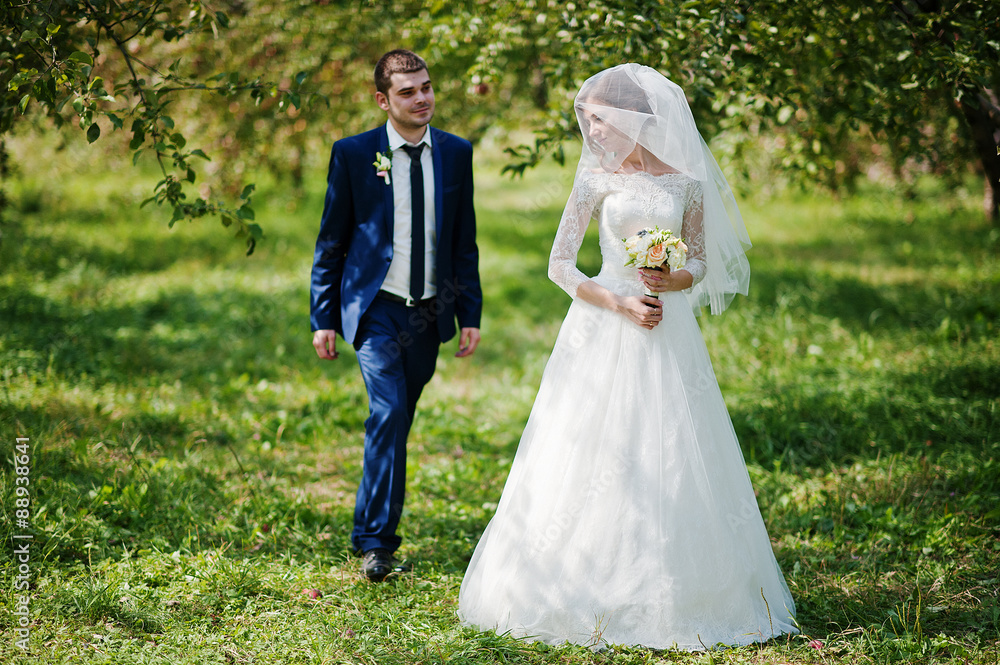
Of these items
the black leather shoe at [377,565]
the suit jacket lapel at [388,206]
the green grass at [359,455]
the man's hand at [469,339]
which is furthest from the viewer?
the man's hand at [469,339]

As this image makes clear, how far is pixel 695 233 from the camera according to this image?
3.54 m

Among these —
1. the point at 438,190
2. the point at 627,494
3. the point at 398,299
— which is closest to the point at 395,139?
the point at 438,190

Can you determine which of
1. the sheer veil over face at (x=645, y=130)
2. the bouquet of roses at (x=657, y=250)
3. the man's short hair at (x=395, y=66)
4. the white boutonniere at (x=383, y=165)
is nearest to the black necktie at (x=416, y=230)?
the white boutonniere at (x=383, y=165)

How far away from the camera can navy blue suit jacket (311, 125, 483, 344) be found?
3.83m

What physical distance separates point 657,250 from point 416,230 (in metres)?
1.23

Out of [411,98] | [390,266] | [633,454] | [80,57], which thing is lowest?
[633,454]

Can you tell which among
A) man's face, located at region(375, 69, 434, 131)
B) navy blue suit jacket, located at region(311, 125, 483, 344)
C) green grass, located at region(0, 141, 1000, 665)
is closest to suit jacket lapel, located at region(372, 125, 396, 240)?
navy blue suit jacket, located at region(311, 125, 483, 344)

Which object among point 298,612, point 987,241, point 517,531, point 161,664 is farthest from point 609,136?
point 987,241

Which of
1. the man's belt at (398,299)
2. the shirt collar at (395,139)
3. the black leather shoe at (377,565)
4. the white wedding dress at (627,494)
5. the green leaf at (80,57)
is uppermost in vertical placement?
the green leaf at (80,57)

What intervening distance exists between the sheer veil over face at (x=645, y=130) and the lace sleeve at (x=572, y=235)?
0.29 ft

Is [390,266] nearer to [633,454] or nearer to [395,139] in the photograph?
[395,139]

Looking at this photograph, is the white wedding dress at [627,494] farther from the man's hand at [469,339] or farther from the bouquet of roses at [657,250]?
the man's hand at [469,339]

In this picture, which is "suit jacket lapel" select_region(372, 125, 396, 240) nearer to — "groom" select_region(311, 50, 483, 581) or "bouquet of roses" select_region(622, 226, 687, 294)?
"groom" select_region(311, 50, 483, 581)

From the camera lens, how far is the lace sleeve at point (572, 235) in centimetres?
348
